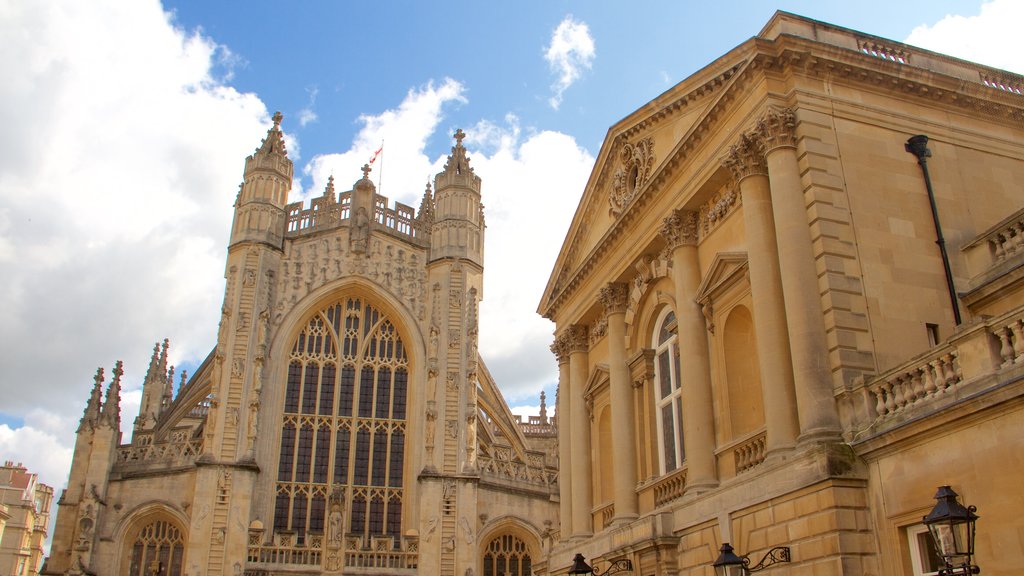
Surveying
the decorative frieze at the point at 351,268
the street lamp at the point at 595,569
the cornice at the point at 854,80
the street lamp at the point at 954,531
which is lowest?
the street lamp at the point at 954,531

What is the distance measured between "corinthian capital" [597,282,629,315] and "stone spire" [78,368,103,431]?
2121 centimetres

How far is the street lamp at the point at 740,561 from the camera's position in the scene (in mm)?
11016

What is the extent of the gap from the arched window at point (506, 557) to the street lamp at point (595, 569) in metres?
15.0

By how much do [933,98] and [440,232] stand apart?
2362 centimetres

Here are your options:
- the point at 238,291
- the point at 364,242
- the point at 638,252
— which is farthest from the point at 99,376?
the point at 638,252

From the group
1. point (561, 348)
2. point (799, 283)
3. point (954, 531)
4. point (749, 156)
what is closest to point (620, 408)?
point (561, 348)

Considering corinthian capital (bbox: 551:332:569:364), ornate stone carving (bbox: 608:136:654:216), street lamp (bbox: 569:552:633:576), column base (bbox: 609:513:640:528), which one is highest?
ornate stone carving (bbox: 608:136:654:216)

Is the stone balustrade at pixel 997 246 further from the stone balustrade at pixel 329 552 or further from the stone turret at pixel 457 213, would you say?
the stone turret at pixel 457 213

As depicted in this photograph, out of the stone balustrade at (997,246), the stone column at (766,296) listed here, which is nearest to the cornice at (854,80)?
the stone column at (766,296)

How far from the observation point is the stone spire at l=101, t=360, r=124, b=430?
31.7 metres

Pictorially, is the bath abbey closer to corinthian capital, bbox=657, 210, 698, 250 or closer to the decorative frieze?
corinthian capital, bbox=657, 210, 698, 250

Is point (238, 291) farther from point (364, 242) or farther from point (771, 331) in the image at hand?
point (771, 331)

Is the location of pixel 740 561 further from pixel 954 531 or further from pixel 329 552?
pixel 329 552

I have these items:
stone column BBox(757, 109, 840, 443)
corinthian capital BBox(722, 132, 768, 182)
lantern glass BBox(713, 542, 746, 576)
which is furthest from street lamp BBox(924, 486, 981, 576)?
corinthian capital BBox(722, 132, 768, 182)
